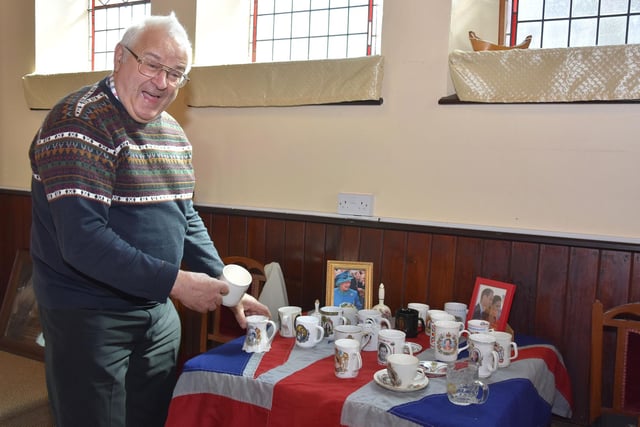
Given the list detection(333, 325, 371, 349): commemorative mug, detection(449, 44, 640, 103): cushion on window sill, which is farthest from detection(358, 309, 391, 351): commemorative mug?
detection(449, 44, 640, 103): cushion on window sill

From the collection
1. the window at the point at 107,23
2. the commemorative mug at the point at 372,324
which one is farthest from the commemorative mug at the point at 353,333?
the window at the point at 107,23

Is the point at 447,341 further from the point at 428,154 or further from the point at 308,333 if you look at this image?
the point at 428,154

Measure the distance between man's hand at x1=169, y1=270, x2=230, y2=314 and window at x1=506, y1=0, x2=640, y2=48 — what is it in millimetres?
1657

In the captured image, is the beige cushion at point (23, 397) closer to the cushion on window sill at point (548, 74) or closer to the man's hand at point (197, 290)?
the man's hand at point (197, 290)

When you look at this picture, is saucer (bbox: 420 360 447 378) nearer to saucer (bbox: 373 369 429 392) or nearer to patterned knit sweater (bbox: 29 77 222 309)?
saucer (bbox: 373 369 429 392)

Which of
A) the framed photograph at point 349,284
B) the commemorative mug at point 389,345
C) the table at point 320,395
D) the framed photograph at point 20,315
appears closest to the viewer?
the table at point 320,395

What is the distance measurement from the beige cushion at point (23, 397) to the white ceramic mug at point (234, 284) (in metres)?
0.94

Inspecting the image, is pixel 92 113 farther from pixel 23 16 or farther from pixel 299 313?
pixel 23 16

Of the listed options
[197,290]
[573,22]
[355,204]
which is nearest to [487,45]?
[573,22]

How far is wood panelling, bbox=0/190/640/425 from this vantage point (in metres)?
1.93

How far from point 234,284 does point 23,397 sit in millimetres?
1034

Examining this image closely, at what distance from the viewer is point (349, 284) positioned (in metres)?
2.01

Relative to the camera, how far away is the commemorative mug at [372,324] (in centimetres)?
167

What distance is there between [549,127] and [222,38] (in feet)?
5.49
